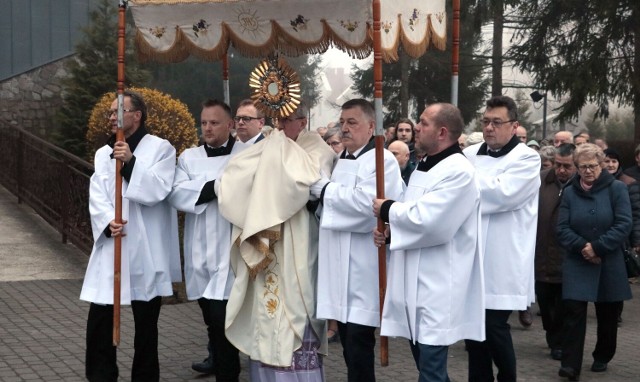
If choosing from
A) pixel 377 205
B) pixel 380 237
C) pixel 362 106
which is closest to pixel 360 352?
pixel 380 237

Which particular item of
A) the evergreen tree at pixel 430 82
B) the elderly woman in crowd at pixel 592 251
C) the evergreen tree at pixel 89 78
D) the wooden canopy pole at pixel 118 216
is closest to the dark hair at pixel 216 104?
the wooden canopy pole at pixel 118 216

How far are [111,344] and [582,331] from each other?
11.0 ft

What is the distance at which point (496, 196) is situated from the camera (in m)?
6.88

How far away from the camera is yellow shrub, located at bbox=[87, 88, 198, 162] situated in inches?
636

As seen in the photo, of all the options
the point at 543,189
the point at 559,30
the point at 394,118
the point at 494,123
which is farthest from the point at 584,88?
the point at 494,123

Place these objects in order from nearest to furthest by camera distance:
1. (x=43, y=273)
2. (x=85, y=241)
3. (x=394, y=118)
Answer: (x=43, y=273), (x=85, y=241), (x=394, y=118)

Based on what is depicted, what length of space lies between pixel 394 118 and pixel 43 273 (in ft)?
73.4

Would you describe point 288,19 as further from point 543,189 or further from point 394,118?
point 394,118

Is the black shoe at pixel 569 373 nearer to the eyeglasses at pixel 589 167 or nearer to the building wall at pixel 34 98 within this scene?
the eyeglasses at pixel 589 167

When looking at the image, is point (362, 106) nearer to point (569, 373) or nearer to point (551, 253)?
A: point (569, 373)

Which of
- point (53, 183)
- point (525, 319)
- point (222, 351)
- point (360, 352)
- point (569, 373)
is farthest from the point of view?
point (53, 183)

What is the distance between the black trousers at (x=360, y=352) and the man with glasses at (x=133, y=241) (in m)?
1.40

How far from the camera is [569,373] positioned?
7.92m

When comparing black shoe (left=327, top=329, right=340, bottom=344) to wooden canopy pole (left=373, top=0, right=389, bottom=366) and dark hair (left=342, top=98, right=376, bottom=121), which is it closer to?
wooden canopy pole (left=373, top=0, right=389, bottom=366)
